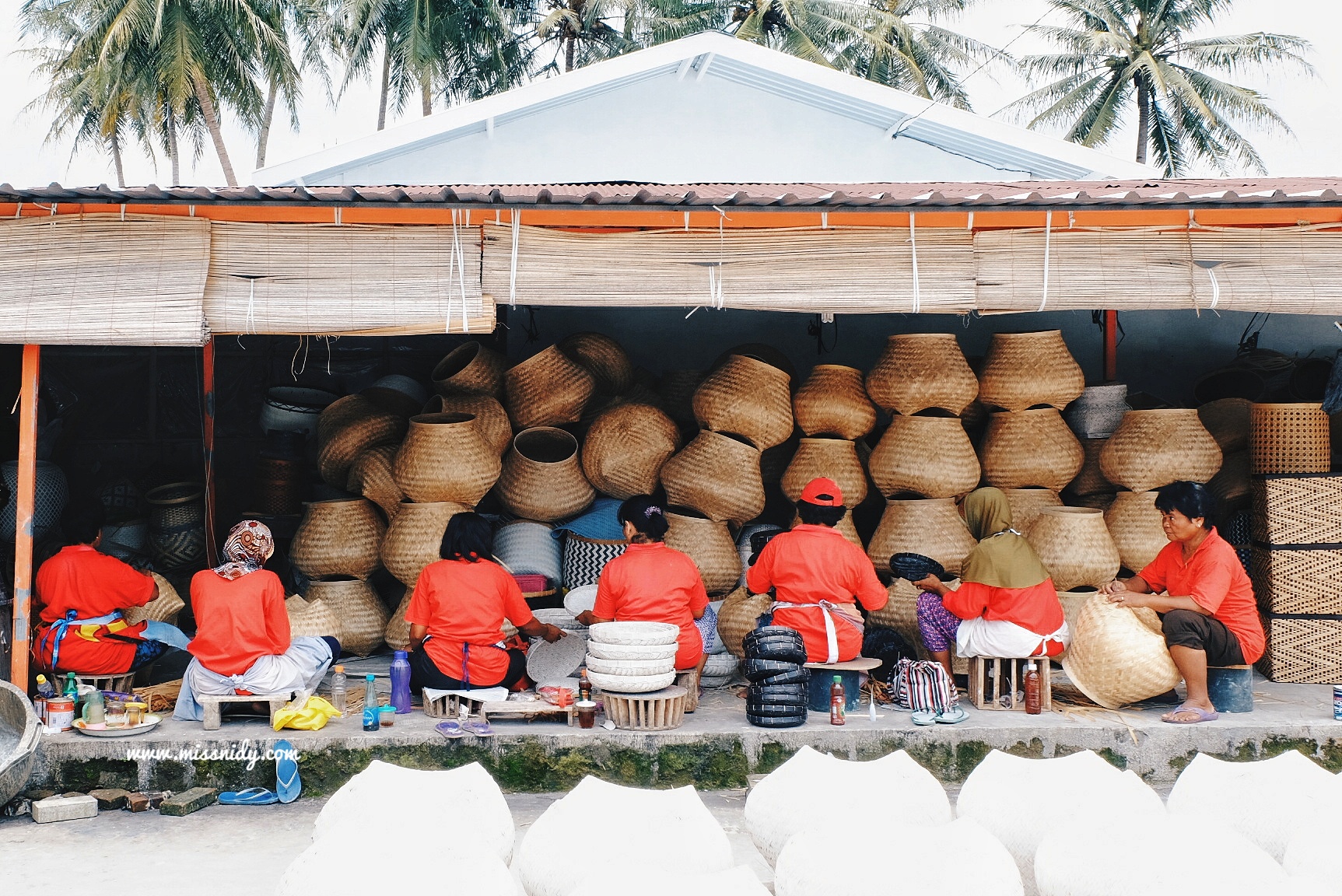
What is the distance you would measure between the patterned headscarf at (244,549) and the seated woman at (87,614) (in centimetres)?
73

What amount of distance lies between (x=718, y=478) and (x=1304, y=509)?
3.16 meters

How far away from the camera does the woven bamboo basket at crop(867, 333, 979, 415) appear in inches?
265

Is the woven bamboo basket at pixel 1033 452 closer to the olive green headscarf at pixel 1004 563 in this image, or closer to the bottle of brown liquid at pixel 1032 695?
the olive green headscarf at pixel 1004 563

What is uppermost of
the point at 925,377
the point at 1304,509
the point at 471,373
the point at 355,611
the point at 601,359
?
the point at 601,359

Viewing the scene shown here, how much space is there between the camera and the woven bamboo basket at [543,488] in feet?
23.2

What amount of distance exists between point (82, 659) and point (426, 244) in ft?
8.71

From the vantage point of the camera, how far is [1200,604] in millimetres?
5332

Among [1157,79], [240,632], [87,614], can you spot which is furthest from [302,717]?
[1157,79]

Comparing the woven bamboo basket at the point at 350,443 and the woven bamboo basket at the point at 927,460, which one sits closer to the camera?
the woven bamboo basket at the point at 927,460

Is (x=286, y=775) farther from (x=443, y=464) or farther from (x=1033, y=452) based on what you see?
(x=1033, y=452)

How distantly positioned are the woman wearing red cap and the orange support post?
328 centimetres

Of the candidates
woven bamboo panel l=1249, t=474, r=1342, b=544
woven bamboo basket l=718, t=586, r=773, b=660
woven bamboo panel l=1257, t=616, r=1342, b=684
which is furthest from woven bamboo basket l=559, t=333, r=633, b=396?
woven bamboo panel l=1257, t=616, r=1342, b=684

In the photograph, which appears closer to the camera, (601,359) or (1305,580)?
(1305,580)

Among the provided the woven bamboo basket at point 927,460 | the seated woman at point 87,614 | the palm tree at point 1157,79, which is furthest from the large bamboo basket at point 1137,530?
the palm tree at point 1157,79
